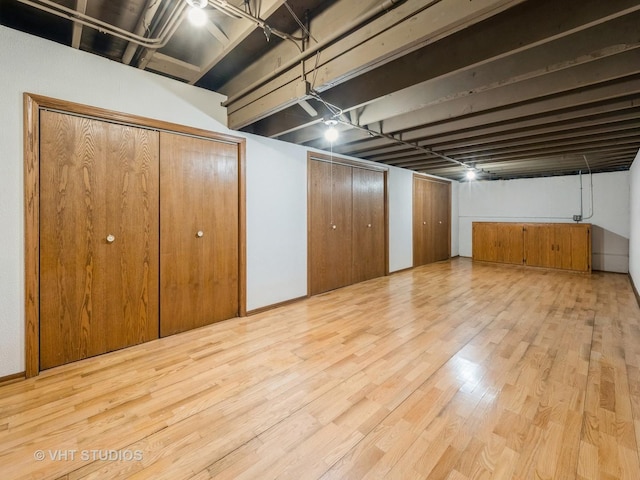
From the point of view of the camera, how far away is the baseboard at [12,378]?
2098 millimetres

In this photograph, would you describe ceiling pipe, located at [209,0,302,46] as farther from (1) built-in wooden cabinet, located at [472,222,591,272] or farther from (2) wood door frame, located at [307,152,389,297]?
(1) built-in wooden cabinet, located at [472,222,591,272]

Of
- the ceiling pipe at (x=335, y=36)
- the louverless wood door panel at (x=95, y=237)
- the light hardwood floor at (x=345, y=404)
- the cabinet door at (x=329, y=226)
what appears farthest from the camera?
the cabinet door at (x=329, y=226)

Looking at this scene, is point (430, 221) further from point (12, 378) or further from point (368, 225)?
point (12, 378)

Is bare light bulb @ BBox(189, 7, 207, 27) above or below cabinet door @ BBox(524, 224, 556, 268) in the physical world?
above

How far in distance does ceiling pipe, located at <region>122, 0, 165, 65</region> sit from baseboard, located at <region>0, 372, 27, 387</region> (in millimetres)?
2585

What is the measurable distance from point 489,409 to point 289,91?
2.68 metres

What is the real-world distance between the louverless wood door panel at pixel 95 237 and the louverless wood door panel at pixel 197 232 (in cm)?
12

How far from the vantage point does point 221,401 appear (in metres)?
→ 1.91

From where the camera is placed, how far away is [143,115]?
106 inches

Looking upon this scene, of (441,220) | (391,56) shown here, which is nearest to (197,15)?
(391,56)

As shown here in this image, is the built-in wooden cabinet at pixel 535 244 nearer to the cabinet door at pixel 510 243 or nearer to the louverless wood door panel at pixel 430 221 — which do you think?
the cabinet door at pixel 510 243

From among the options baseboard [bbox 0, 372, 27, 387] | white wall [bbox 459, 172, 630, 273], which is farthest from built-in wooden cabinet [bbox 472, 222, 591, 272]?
baseboard [bbox 0, 372, 27, 387]

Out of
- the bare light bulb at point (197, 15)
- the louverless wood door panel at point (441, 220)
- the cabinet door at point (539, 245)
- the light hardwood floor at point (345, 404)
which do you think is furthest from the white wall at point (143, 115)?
the cabinet door at point (539, 245)

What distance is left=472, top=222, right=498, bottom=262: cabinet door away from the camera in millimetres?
7273
